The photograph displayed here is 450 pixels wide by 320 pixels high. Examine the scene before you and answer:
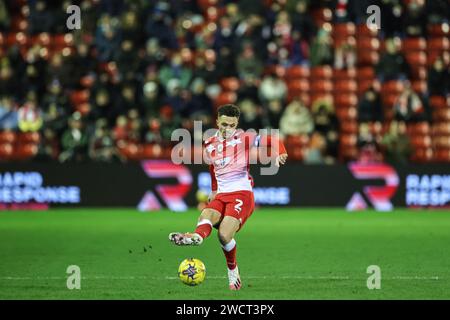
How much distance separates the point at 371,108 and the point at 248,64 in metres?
2.93

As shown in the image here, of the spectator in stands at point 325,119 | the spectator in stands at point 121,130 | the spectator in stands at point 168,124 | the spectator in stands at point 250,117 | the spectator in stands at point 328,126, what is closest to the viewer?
the spectator in stands at point 250,117

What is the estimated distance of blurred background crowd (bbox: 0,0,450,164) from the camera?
845 inches

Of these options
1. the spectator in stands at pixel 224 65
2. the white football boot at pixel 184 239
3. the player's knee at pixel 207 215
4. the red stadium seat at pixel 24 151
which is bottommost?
the red stadium seat at pixel 24 151

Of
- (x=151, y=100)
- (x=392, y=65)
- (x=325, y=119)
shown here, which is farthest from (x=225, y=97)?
(x=392, y=65)

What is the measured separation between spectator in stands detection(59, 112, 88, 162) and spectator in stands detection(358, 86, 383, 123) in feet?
20.3

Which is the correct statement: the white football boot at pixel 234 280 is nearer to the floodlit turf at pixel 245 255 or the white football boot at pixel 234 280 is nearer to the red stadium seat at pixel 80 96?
the floodlit turf at pixel 245 255

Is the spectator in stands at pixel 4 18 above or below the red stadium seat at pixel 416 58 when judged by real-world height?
above

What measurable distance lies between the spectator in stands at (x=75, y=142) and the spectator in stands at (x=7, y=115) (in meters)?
1.77

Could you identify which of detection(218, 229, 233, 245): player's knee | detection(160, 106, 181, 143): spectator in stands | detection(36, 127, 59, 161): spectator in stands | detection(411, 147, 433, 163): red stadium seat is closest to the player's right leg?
detection(218, 229, 233, 245): player's knee

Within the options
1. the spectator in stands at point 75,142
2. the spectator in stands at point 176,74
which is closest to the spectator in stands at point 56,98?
the spectator in stands at point 75,142

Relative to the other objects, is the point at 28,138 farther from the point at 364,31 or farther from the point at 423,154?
the point at 423,154

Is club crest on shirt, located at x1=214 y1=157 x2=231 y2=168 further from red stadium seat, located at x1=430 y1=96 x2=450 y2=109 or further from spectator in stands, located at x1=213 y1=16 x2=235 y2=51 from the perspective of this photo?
red stadium seat, located at x1=430 y1=96 x2=450 y2=109

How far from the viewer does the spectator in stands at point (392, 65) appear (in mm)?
22672

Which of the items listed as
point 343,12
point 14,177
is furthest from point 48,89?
point 343,12
